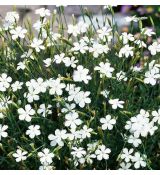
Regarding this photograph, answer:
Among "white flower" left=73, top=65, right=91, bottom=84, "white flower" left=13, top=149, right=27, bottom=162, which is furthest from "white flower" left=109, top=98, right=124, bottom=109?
"white flower" left=13, top=149, right=27, bottom=162

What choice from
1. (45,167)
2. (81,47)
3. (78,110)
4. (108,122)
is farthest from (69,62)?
(45,167)

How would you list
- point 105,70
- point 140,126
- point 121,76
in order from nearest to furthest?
point 140,126 < point 105,70 < point 121,76

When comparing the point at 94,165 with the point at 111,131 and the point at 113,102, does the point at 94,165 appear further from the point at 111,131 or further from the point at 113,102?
the point at 113,102

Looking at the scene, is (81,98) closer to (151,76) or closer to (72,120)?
(72,120)

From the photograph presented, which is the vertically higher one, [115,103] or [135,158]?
[115,103]

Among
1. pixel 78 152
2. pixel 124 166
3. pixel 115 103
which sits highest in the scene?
pixel 115 103

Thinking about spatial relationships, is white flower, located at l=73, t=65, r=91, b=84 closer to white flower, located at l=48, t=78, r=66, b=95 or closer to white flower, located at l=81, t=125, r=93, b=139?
white flower, located at l=48, t=78, r=66, b=95

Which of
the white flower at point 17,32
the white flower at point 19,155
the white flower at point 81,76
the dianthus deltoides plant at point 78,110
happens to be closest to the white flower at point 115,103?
the dianthus deltoides plant at point 78,110
